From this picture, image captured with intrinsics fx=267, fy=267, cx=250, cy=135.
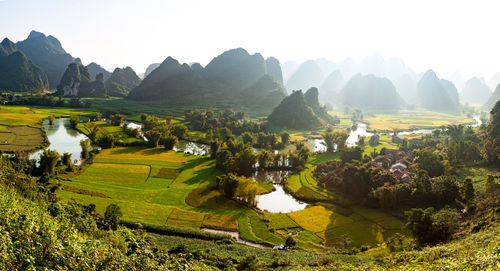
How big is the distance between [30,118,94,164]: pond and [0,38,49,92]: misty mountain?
269ft

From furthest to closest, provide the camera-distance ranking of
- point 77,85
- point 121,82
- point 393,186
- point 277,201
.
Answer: point 121,82
point 77,85
point 277,201
point 393,186

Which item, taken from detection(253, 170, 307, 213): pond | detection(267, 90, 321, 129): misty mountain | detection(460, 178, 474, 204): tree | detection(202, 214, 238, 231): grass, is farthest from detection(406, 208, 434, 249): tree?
detection(267, 90, 321, 129): misty mountain

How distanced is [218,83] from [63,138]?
110 metres

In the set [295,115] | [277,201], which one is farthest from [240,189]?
[295,115]

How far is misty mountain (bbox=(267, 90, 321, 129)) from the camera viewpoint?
Answer: 9856 centimetres

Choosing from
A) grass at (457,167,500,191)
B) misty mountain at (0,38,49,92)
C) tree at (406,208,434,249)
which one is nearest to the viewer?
tree at (406,208,434,249)

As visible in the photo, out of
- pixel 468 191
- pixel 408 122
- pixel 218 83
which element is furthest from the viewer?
pixel 218 83

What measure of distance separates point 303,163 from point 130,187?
29.2 metres

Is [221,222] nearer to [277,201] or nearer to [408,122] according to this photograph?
[277,201]

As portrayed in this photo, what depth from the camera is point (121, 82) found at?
175 meters

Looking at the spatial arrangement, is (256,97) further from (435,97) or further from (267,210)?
(435,97)

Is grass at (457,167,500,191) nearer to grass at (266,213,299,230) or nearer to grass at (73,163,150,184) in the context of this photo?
grass at (266,213,299,230)

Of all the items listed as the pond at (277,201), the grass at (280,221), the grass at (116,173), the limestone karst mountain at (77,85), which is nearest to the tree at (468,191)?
the pond at (277,201)

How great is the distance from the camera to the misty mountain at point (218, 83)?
140m
